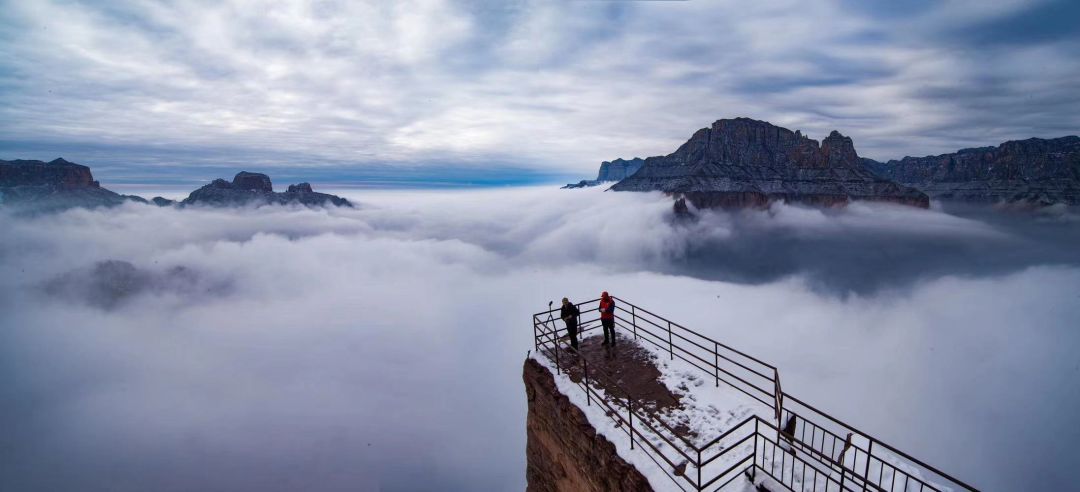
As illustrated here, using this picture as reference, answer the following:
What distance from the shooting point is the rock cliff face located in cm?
979

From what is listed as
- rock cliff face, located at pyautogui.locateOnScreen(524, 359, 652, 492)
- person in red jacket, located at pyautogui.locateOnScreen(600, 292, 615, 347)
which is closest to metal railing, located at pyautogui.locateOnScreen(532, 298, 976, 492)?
rock cliff face, located at pyautogui.locateOnScreen(524, 359, 652, 492)

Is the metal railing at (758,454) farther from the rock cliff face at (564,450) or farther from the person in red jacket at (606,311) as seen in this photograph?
the person in red jacket at (606,311)

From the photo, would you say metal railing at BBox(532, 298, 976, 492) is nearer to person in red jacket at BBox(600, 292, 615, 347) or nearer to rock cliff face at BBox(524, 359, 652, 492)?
rock cliff face at BBox(524, 359, 652, 492)

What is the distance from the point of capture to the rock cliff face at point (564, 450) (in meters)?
9.79

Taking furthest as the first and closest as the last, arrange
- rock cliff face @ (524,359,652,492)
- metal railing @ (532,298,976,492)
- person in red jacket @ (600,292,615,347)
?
1. person in red jacket @ (600,292,615,347)
2. rock cliff face @ (524,359,652,492)
3. metal railing @ (532,298,976,492)

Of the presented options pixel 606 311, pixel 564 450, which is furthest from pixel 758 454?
pixel 606 311

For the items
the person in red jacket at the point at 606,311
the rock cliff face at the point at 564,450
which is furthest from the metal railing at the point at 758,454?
the person in red jacket at the point at 606,311

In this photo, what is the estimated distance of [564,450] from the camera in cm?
1232

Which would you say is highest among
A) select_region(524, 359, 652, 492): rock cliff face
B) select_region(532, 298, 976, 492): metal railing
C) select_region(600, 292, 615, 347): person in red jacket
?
select_region(600, 292, 615, 347): person in red jacket

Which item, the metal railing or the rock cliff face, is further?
the rock cliff face

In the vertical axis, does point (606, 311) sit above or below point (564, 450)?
above

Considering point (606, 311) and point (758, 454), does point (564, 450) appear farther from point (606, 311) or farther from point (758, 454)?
point (758, 454)

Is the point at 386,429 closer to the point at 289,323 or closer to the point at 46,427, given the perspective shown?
the point at 46,427

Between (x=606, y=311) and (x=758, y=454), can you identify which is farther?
(x=606, y=311)
